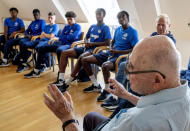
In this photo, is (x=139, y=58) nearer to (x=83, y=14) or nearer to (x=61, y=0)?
(x=83, y=14)

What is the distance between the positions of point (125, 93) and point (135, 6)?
2.70 meters

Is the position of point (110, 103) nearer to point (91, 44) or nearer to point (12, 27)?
point (91, 44)

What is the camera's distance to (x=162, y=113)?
832mm

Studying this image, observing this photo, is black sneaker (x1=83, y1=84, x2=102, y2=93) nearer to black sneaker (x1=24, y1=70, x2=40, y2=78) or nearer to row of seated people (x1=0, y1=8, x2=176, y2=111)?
row of seated people (x1=0, y1=8, x2=176, y2=111)

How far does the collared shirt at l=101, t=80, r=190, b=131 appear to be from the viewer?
820 mm

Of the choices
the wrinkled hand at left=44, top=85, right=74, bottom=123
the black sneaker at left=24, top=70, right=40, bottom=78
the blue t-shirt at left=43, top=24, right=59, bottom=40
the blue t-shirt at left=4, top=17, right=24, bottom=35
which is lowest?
the black sneaker at left=24, top=70, right=40, bottom=78

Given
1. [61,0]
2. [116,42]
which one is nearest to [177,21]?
[116,42]

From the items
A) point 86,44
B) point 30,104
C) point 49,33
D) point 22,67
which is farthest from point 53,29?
point 30,104

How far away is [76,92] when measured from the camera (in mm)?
3182

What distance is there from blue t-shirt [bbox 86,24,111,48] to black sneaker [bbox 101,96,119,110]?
1.05 metres

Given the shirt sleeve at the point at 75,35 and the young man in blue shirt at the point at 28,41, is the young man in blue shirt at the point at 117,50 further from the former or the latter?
the young man in blue shirt at the point at 28,41

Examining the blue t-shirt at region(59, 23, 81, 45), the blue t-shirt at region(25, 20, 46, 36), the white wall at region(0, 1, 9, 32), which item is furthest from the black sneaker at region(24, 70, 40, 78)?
the white wall at region(0, 1, 9, 32)

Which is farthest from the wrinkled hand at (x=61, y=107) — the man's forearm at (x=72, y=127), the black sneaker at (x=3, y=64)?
the black sneaker at (x=3, y=64)

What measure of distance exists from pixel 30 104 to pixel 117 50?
4.57 ft
